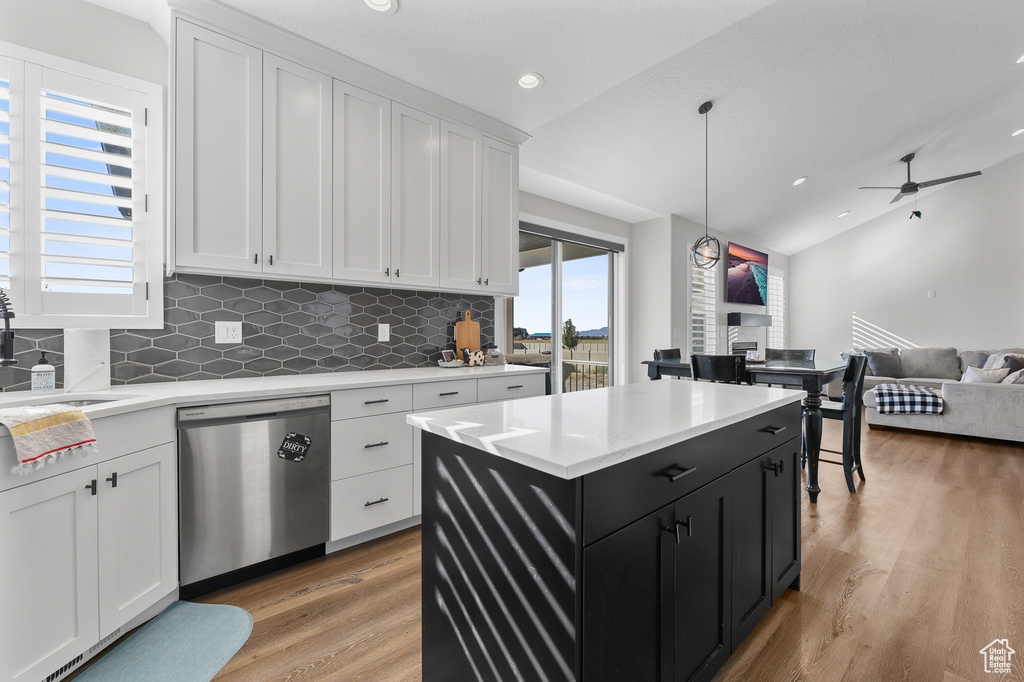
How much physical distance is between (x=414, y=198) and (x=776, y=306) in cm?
781

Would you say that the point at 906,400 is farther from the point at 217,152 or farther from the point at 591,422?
the point at 217,152

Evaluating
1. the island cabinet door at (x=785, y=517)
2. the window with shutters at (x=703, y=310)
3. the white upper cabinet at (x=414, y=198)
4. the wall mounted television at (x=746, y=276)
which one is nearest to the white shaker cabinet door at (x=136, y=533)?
the white upper cabinet at (x=414, y=198)

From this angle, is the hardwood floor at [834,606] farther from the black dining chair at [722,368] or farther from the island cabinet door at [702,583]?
the black dining chair at [722,368]

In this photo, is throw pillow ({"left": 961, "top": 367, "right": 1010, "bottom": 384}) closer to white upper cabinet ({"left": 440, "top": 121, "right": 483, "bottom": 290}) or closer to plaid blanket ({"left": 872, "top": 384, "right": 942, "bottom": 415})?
plaid blanket ({"left": 872, "top": 384, "right": 942, "bottom": 415})

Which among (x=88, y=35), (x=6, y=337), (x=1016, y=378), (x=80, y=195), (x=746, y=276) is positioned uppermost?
(x=88, y=35)

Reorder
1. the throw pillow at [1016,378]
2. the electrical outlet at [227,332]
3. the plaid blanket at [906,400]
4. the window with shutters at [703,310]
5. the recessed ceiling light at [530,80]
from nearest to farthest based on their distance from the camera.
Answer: the electrical outlet at [227,332]
the recessed ceiling light at [530,80]
the throw pillow at [1016,378]
the plaid blanket at [906,400]
the window with shutters at [703,310]

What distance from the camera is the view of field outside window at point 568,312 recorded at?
14.3 ft

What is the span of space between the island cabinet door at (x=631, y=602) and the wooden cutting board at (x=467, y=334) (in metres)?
2.32

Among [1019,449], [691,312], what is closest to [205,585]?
[691,312]

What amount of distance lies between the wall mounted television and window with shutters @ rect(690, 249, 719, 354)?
0.36 m

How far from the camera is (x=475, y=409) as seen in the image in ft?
4.77

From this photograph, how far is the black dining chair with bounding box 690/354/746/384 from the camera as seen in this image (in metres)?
3.05

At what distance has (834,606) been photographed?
1.82m

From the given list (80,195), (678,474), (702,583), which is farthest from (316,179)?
(702,583)
